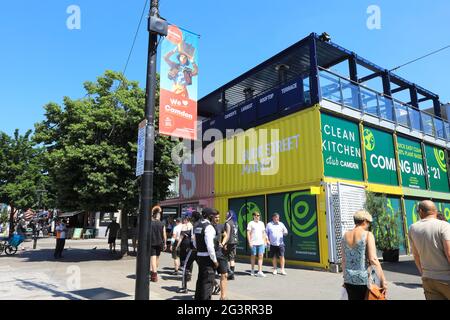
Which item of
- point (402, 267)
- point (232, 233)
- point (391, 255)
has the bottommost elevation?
point (402, 267)

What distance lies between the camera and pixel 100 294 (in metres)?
6.91

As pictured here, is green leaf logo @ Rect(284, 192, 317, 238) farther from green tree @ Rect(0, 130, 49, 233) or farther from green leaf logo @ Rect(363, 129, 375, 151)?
green tree @ Rect(0, 130, 49, 233)

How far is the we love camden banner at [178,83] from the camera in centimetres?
609

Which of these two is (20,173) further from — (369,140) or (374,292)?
(374,292)

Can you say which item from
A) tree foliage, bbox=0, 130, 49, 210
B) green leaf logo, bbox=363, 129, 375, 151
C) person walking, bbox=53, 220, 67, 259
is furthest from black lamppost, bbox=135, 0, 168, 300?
tree foliage, bbox=0, 130, 49, 210

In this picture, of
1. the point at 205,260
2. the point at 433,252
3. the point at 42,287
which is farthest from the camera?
the point at 42,287

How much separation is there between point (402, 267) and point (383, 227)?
1.38m

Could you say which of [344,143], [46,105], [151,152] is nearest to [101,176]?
[46,105]

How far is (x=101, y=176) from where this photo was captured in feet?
39.9

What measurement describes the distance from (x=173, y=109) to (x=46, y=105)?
34.4ft

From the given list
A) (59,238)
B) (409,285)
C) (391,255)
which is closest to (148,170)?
(409,285)

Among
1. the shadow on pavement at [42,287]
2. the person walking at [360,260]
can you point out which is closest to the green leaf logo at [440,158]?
the person walking at [360,260]

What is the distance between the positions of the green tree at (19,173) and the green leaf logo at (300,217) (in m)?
19.4
